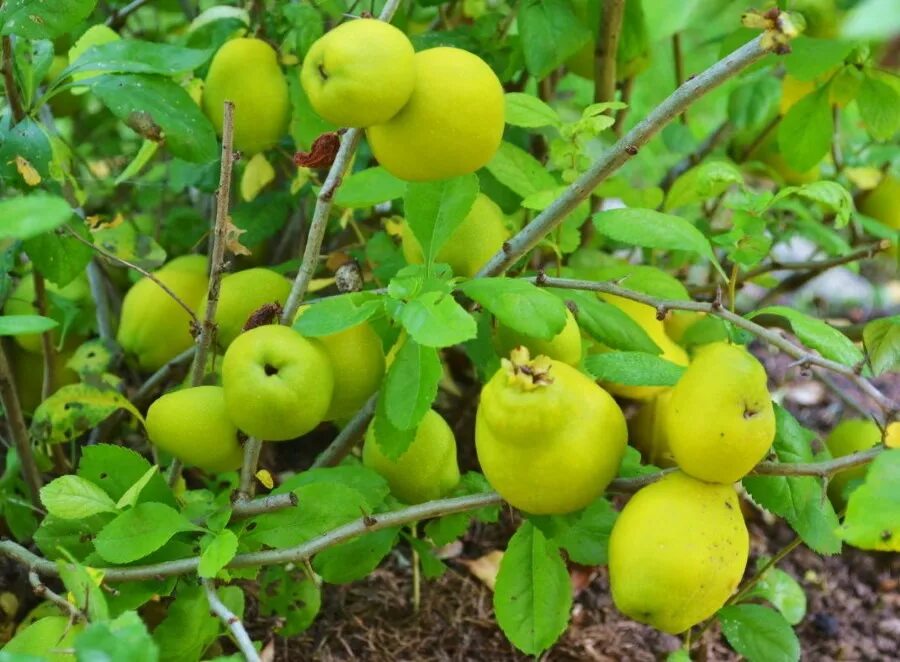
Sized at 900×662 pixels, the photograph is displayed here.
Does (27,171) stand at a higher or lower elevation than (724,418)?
higher

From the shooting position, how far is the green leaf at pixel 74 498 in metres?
0.92

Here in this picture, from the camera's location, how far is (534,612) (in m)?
1.04

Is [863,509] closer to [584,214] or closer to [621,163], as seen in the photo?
[621,163]

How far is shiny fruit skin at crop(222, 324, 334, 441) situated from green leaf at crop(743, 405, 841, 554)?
46 cm

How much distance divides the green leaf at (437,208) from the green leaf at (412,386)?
0.12m

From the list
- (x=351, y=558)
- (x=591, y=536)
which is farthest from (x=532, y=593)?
(x=351, y=558)

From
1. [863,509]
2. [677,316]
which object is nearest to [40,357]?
[677,316]

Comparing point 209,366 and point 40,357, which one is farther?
point 40,357

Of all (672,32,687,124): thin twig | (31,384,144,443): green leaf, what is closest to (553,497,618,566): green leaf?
(31,384,144,443): green leaf

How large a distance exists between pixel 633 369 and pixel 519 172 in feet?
1.21

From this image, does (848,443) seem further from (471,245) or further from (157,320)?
(157,320)

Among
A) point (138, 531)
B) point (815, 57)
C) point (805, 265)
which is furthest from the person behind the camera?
point (805, 265)

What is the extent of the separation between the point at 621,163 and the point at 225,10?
31.1 inches

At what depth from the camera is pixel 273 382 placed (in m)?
0.87
